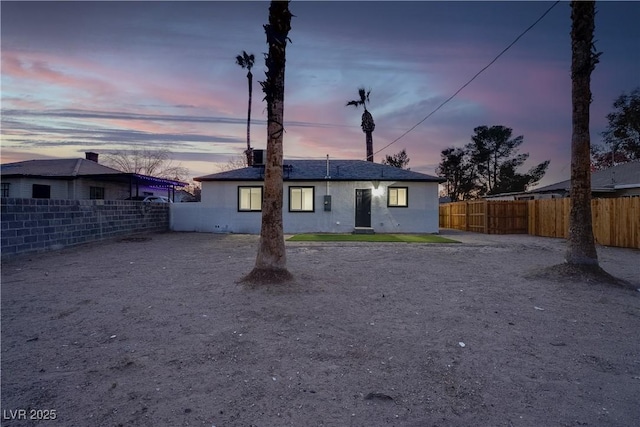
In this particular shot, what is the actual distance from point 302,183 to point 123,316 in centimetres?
1381

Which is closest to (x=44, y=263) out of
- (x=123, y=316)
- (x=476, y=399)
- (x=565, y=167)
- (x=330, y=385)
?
(x=123, y=316)

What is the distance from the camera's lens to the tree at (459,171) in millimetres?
35875

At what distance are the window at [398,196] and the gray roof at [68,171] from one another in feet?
46.1

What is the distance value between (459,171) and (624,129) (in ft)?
44.5

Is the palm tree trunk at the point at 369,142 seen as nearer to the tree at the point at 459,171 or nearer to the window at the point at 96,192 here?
the tree at the point at 459,171

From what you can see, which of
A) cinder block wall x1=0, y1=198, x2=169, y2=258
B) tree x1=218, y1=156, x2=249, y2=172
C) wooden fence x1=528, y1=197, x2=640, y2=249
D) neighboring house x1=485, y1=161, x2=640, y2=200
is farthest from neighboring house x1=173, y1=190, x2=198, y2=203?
neighboring house x1=485, y1=161, x2=640, y2=200

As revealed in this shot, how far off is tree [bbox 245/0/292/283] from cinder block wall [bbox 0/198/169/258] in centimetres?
732

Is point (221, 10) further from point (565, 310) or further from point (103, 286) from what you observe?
point (565, 310)

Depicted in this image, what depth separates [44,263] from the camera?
7906 millimetres

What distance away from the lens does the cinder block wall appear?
8.54m

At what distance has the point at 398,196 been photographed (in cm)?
1761

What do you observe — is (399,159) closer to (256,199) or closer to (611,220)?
(256,199)

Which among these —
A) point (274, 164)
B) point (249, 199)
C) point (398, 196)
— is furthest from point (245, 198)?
point (274, 164)

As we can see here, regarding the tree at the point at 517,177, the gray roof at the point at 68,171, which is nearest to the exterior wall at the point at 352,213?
the gray roof at the point at 68,171
